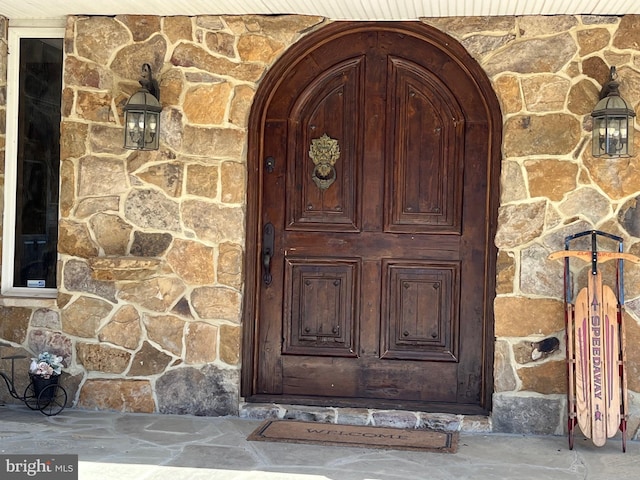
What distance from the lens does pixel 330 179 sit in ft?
15.6

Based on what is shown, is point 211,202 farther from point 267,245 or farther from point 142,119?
point 142,119

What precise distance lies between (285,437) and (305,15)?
229 centimetres

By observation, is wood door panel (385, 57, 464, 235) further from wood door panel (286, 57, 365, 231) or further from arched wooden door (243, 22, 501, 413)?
wood door panel (286, 57, 365, 231)

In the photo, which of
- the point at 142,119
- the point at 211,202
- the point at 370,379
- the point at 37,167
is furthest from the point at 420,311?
the point at 37,167

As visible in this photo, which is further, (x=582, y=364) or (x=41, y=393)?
(x=41, y=393)

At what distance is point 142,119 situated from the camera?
451 centimetres

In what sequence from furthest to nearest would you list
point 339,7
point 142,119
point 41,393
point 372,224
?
point 372,224 → point 41,393 → point 142,119 → point 339,7

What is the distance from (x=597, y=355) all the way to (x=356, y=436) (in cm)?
131

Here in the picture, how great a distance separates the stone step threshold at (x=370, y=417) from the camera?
451cm

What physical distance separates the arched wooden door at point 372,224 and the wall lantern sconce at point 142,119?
1.86 feet

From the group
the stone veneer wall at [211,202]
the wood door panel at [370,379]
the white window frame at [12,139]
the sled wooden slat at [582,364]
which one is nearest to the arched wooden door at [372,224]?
the wood door panel at [370,379]

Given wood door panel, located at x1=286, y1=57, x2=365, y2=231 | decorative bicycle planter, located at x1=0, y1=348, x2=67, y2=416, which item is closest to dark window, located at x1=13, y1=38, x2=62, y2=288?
decorative bicycle planter, located at x1=0, y1=348, x2=67, y2=416

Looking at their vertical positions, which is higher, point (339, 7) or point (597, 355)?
point (339, 7)

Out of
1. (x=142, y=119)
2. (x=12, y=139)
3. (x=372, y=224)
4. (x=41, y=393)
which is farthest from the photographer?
(x=12, y=139)
